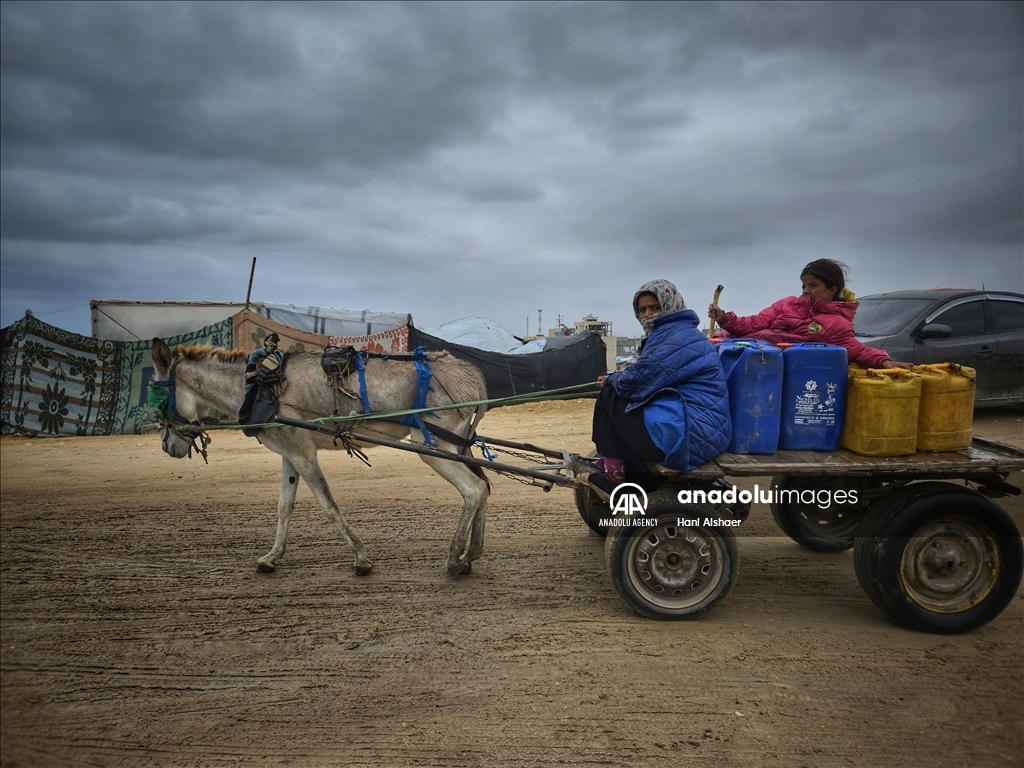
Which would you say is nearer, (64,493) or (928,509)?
(928,509)

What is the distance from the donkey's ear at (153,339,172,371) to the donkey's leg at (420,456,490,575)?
2.34 metres

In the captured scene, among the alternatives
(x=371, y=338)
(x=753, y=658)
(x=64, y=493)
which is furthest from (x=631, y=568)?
(x=371, y=338)

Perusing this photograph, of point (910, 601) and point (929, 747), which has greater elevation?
point (910, 601)

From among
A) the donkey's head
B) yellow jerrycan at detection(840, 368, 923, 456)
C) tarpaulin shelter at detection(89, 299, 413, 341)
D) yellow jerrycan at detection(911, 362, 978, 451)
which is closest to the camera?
yellow jerrycan at detection(840, 368, 923, 456)

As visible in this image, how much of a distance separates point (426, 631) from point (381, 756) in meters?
1.16

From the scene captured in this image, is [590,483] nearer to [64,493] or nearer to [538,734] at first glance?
[538,734]

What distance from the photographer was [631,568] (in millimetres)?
3824

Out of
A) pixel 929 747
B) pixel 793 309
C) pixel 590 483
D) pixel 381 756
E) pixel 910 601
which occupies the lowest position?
pixel 381 756

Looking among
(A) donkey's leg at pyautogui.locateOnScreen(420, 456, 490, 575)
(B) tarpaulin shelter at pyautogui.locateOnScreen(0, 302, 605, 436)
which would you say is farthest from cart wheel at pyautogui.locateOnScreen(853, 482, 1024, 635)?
(B) tarpaulin shelter at pyautogui.locateOnScreen(0, 302, 605, 436)

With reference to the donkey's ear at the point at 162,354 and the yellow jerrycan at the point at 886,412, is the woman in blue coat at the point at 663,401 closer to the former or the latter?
the yellow jerrycan at the point at 886,412

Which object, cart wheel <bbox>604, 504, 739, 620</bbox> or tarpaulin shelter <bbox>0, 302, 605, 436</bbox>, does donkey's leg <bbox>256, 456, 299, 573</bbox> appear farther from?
tarpaulin shelter <bbox>0, 302, 605, 436</bbox>

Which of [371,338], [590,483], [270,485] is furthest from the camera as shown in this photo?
[371,338]

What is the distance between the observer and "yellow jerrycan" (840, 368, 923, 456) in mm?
3492

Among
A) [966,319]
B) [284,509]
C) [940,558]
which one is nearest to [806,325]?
[940,558]
